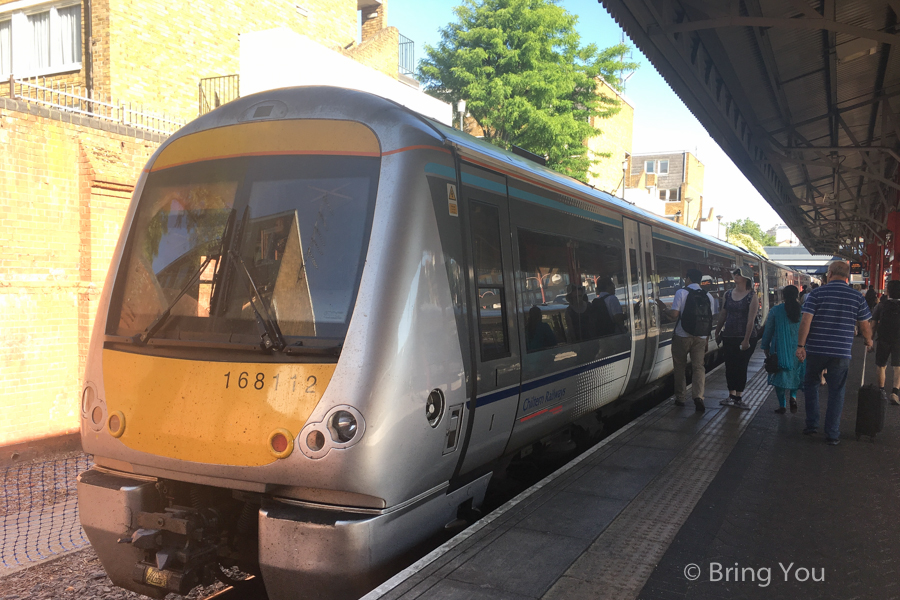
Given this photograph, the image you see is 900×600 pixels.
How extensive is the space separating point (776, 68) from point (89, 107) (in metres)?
9.88

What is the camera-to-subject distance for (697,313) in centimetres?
860

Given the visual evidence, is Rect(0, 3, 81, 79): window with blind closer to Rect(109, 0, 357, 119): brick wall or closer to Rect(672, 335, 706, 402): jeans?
Rect(109, 0, 357, 119): brick wall

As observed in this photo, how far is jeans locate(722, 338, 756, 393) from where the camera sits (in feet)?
29.6

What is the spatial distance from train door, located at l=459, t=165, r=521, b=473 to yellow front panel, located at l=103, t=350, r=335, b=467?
1.16 m

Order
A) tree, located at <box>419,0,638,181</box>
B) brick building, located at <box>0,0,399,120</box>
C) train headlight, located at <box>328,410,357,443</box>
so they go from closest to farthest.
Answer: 1. train headlight, located at <box>328,410,357,443</box>
2. brick building, located at <box>0,0,399,120</box>
3. tree, located at <box>419,0,638,181</box>

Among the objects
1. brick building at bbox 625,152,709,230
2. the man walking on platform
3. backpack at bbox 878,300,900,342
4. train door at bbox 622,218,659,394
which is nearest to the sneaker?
the man walking on platform

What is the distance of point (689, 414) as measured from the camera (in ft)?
27.7

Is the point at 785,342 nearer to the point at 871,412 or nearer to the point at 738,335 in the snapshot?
the point at 738,335

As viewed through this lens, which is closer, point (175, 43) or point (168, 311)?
point (168, 311)

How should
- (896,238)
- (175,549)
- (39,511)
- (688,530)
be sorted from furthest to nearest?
1. (896,238)
2. (39,511)
3. (688,530)
4. (175,549)

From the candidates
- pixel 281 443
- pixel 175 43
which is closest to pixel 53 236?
pixel 175 43

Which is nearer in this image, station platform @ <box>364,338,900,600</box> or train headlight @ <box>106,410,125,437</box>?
station platform @ <box>364,338,900,600</box>

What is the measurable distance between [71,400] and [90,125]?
3.85 meters

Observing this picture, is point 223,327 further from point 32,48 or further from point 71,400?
point 32,48
